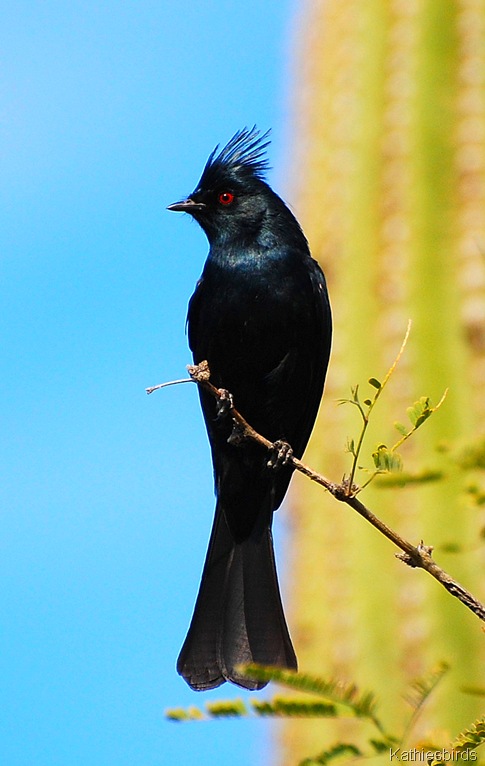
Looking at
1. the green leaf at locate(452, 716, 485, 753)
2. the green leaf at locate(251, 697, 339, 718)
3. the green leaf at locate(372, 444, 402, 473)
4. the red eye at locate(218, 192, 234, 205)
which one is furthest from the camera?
the red eye at locate(218, 192, 234, 205)

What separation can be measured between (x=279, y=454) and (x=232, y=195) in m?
1.40

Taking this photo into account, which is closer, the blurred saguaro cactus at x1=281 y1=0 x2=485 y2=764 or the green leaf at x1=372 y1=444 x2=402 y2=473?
the green leaf at x1=372 y1=444 x2=402 y2=473

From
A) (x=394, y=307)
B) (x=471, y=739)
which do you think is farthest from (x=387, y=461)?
(x=394, y=307)

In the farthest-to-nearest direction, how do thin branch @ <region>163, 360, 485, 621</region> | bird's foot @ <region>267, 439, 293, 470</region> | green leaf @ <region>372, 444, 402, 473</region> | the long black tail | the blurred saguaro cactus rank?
1. the blurred saguaro cactus
2. bird's foot @ <region>267, 439, 293, 470</region>
3. the long black tail
4. green leaf @ <region>372, 444, 402, 473</region>
5. thin branch @ <region>163, 360, 485, 621</region>

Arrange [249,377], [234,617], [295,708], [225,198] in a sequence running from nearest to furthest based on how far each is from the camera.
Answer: [295,708], [234,617], [249,377], [225,198]

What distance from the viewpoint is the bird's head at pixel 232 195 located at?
5137 mm

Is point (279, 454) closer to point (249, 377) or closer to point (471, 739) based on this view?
point (249, 377)

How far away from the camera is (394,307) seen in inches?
224

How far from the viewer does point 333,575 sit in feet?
17.7

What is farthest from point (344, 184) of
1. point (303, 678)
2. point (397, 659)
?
point (303, 678)

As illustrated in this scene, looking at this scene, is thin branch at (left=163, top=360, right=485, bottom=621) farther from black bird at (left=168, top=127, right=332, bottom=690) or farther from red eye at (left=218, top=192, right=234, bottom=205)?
red eye at (left=218, top=192, right=234, bottom=205)

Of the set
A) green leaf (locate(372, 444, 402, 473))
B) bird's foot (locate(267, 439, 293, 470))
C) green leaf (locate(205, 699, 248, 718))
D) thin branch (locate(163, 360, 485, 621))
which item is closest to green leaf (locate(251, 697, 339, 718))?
green leaf (locate(205, 699, 248, 718))

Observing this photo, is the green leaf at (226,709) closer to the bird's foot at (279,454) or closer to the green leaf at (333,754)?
the green leaf at (333,754)

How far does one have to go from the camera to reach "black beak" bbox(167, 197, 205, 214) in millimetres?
→ 5320
